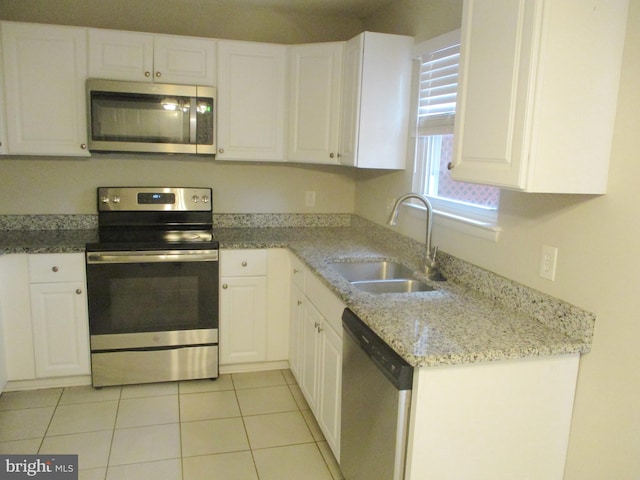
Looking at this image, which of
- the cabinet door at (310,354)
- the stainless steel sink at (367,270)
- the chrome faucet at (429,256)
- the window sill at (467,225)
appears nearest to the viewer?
the window sill at (467,225)

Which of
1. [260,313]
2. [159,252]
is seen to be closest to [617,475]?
[260,313]

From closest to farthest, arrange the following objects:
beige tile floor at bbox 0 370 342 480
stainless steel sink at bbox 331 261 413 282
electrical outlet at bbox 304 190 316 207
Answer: beige tile floor at bbox 0 370 342 480, stainless steel sink at bbox 331 261 413 282, electrical outlet at bbox 304 190 316 207

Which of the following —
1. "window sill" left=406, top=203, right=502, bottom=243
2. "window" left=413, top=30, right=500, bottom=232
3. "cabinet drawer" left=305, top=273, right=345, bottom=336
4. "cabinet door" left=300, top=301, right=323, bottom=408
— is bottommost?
"cabinet door" left=300, top=301, right=323, bottom=408

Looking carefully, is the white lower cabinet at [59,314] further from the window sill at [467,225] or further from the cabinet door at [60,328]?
the window sill at [467,225]

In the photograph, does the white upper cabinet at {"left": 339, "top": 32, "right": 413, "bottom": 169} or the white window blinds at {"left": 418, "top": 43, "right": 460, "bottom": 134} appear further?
the white upper cabinet at {"left": 339, "top": 32, "right": 413, "bottom": 169}

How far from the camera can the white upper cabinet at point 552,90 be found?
145 centimetres

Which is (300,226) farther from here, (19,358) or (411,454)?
(411,454)

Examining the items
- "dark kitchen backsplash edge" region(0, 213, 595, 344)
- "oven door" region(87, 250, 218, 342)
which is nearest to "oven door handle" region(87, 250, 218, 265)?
"oven door" region(87, 250, 218, 342)

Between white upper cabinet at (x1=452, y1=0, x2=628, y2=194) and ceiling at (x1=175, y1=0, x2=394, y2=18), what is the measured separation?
178cm

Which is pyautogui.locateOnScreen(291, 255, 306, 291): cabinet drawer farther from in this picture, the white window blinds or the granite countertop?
the white window blinds

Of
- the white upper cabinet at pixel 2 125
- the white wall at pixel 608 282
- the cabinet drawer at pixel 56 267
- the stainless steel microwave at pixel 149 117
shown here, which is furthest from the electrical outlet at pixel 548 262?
the white upper cabinet at pixel 2 125

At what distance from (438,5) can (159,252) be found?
77.5 inches

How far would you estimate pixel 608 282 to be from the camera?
156cm

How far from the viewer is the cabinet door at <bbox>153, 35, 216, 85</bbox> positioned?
3.05 meters
